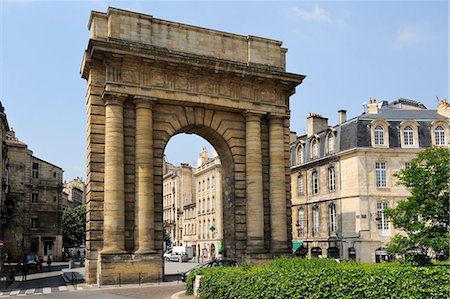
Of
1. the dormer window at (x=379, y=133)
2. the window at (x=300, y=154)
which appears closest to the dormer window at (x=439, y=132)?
the dormer window at (x=379, y=133)

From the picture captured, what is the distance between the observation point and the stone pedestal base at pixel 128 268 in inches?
960

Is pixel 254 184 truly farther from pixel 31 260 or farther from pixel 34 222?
pixel 34 222

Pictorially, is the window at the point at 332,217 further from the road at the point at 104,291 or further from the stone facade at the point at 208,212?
the stone facade at the point at 208,212

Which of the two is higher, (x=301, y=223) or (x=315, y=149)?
(x=315, y=149)

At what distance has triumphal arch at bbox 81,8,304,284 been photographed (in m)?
25.5

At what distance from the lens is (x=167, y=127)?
2812 cm

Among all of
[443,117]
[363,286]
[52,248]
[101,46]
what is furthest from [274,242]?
[52,248]

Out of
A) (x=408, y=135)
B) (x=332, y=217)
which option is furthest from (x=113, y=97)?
(x=408, y=135)

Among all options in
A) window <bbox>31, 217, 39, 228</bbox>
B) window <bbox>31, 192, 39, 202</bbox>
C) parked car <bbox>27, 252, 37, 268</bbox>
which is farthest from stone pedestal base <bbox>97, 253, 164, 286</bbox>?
window <bbox>31, 192, 39, 202</bbox>

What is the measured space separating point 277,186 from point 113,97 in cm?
1027

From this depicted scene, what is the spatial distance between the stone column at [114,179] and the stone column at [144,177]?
2.63 feet

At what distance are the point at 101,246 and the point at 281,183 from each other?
34.3 ft

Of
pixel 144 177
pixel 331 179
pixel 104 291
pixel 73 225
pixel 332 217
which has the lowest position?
pixel 104 291

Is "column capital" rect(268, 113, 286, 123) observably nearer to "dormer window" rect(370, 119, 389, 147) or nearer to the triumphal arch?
the triumphal arch
